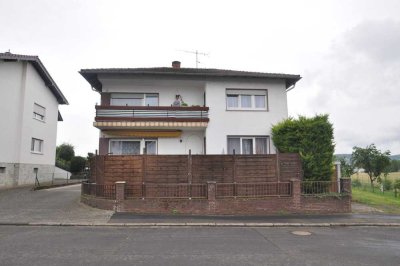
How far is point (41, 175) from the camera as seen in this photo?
1002 inches

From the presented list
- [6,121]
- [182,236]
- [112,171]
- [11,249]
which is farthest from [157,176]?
[6,121]

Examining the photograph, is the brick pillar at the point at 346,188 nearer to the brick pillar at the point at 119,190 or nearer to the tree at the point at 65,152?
the brick pillar at the point at 119,190

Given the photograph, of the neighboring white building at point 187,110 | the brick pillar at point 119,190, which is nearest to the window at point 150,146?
the neighboring white building at point 187,110

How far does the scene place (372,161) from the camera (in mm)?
29219

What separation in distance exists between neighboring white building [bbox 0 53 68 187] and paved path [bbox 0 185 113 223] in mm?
5025

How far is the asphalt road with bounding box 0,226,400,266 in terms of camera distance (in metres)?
6.61

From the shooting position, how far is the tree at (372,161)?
29.0 metres

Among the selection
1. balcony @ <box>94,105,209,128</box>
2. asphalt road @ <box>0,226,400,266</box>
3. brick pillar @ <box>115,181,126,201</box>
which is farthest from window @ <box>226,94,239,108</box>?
asphalt road @ <box>0,226,400,266</box>

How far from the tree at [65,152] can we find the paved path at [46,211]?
24.5 m

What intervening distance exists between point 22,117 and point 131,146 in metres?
9.17

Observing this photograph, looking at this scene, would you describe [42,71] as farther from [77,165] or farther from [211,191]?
[211,191]

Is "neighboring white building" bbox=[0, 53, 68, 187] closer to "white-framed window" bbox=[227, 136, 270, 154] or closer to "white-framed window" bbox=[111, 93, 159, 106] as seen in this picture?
"white-framed window" bbox=[111, 93, 159, 106]

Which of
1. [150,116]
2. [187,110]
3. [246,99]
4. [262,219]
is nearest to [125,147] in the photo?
[150,116]

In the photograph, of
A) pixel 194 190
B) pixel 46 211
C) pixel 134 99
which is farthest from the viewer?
pixel 134 99
